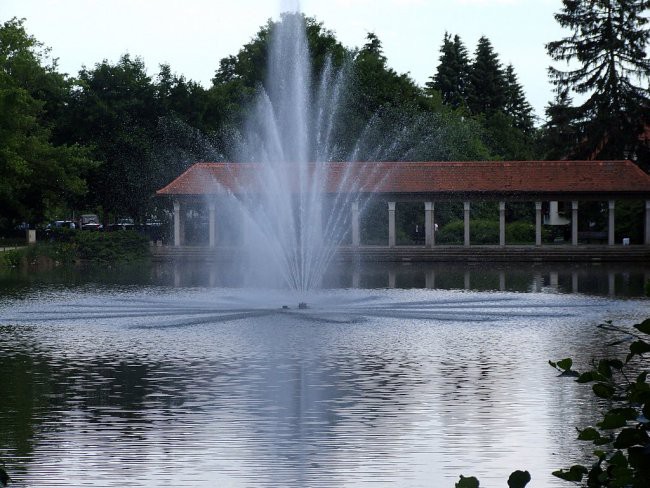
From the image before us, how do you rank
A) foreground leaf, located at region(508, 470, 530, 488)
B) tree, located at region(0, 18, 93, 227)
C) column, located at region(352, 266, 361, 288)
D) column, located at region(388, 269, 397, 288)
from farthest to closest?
1. tree, located at region(0, 18, 93, 227)
2. column, located at region(352, 266, 361, 288)
3. column, located at region(388, 269, 397, 288)
4. foreground leaf, located at region(508, 470, 530, 488)

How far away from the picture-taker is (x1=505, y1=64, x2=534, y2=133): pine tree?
110m

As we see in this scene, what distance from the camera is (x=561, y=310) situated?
28359 mm

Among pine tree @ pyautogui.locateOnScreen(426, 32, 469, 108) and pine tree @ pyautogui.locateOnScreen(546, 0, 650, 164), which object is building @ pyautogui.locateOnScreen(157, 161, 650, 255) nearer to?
pine tree @ pyautogui.locateOnScreen(546, 0, 650, 164)

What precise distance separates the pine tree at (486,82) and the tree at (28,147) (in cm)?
5011

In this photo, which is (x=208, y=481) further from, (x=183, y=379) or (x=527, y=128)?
(x=527, y=128)

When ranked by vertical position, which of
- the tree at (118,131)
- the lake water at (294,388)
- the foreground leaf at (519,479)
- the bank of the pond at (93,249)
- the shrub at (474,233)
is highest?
the tree at (118,131)

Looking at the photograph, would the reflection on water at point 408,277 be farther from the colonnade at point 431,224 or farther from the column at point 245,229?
the column at point 245,229

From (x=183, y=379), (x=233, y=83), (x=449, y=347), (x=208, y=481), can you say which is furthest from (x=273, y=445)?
(x=233, y=83)

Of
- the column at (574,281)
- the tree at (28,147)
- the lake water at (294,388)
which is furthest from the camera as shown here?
the tree at (28,147)

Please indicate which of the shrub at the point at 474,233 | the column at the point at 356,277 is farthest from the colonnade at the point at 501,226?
the column at the point at 356,277

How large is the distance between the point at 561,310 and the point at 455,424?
53.0 ft

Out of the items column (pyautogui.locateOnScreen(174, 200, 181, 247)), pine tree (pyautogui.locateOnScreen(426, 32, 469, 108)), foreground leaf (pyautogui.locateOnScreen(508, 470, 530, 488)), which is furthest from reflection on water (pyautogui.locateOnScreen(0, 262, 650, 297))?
pine tree (pyautogui.locateOnScreen(426, 32, 469, 108))

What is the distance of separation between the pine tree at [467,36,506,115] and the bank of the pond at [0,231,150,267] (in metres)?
54.2

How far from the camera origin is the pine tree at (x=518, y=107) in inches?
4321
